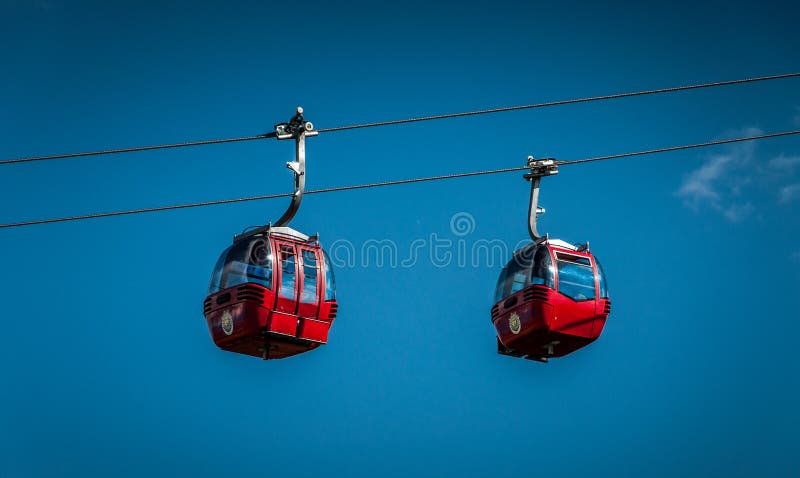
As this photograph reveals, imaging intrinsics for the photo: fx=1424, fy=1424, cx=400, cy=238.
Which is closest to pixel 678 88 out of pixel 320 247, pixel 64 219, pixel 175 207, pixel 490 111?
pixel 490 111

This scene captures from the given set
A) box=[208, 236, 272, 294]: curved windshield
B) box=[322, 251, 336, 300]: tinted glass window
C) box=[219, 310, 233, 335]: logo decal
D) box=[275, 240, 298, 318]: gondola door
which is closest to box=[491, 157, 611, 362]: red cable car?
box=[322, 251, 336, 300]: tinted glass window

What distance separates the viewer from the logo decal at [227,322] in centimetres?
2475

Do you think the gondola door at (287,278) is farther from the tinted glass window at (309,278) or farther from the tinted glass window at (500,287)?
the tinted glass window at (500,287)

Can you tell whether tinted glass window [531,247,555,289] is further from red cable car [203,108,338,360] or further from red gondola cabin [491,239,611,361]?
red cable car [203,108,338,360]

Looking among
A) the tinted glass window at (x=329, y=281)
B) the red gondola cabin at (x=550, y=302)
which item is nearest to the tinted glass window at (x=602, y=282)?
the red gondola cabin at (x=550, y=302)

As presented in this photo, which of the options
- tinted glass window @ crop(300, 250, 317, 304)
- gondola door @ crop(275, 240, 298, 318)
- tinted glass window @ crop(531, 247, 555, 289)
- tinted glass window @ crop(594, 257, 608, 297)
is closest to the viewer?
gondola door @ crop(275, 240, 298, 318)

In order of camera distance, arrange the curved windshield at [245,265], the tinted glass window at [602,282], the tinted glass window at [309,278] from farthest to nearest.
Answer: the tinted glass window at [602,282] < the tinted glass window at [309,278] < the curved windshield at [245,265]

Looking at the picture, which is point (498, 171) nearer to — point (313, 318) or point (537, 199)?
point (537, 199)

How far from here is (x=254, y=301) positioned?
24516 millimetres

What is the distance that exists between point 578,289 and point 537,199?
2.01 meters

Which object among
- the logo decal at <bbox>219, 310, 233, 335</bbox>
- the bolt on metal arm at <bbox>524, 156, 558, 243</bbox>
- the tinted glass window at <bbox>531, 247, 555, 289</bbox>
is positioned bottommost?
the logo decal at <bbox>219, 310, 233, 335</bbox>

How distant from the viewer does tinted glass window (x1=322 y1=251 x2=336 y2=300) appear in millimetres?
25406

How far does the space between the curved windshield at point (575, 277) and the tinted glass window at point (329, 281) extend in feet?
13.4

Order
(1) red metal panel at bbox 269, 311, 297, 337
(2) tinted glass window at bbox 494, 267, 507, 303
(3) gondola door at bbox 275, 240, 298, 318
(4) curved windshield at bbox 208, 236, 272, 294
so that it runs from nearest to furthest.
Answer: (1) red metal panel at bbox 269, 311, 297, 337
(3) gondola door at bbox 275, 240, 298, 318
(4) curved windshield at bbox 208, 236, 272, 294
(2) tinted glass window at bbox 494, 267, 507, 303
